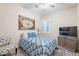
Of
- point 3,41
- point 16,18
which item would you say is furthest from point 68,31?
point 3,41

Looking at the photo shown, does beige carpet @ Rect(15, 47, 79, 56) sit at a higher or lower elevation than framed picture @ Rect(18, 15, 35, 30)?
lower

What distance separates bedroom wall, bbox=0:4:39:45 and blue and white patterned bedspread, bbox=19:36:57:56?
17cm

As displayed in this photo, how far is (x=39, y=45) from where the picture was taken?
188cm

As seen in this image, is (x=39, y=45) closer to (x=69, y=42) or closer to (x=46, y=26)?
(x=46, y=26)

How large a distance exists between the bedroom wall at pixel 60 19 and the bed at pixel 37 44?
0.18m

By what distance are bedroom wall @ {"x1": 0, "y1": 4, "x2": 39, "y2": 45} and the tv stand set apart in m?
0.83

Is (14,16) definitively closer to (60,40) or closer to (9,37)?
(9,37)

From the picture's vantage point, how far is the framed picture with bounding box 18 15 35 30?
6.24 feet

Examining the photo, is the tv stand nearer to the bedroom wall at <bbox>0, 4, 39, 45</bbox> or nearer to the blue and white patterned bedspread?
the blue and white patterned bedspread

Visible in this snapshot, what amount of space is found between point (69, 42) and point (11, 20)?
1.23m

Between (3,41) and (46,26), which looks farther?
(46,26)

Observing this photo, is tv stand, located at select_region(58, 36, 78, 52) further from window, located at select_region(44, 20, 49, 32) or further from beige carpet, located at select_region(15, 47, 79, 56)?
window, located at select_region(44, 20, 49, 32)

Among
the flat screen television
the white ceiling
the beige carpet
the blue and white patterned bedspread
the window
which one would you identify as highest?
the white ceiling

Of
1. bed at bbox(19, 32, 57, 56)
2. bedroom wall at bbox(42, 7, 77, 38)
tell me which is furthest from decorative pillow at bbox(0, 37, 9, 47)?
bedroom wall at bbox(42, 7, 77, 38)
